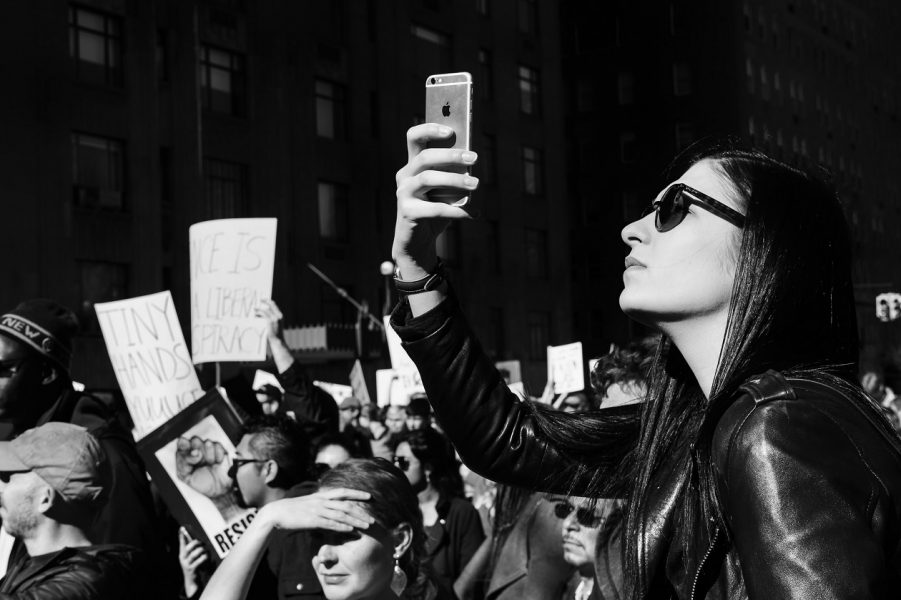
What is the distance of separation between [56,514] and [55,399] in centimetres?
168

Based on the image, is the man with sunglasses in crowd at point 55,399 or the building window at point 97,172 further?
the building window at point 97,172

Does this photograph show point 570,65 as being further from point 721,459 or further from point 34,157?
point 721,459

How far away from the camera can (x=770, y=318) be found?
78.5 inches

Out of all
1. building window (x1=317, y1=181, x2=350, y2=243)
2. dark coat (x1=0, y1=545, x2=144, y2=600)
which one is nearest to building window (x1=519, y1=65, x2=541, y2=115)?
building window (x1=317, y1=181, x2=350, y2=243)

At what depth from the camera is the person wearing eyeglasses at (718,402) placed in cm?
171

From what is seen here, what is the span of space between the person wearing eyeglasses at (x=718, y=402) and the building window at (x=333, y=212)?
1352 inches

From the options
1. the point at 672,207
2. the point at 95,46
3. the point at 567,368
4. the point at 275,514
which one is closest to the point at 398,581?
the point at 275,514

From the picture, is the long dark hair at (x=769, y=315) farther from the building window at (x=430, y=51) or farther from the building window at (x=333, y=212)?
the building window at (x=430, y=51)

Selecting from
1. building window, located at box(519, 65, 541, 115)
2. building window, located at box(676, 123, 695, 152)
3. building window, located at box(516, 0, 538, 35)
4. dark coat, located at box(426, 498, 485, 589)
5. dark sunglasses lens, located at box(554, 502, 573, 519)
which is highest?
building window, located at box(516, 0, 538, 35)

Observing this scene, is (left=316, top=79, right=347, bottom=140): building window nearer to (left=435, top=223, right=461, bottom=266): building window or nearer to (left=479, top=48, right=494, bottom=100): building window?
(left=435, top=223, right=461, bottom=266): building window

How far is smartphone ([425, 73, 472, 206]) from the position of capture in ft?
7.18

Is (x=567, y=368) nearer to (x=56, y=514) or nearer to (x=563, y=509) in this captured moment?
(x=563, y=509)

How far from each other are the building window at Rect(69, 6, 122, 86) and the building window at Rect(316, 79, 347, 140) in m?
7.69

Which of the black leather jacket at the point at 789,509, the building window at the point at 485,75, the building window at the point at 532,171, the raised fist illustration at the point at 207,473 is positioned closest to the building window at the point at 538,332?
the building window at the point at 532,171
